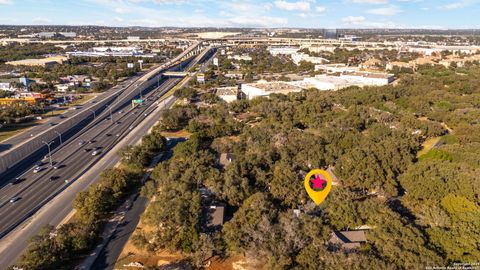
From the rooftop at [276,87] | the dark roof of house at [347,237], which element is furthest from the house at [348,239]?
the rooftop at [276,87]

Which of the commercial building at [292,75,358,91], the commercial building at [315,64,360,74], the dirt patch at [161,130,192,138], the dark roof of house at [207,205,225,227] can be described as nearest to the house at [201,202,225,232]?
the dark roof of house at [207,205,225,227]

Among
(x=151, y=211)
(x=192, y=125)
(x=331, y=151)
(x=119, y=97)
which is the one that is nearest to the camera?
(x=151, y=211)

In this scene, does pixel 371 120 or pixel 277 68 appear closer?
pixel 371 120

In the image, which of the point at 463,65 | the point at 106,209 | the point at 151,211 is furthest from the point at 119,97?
Answer: the point at 463,65

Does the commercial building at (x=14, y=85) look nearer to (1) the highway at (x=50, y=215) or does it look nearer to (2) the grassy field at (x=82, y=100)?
(2) the grassy field at (x=82, y=100)

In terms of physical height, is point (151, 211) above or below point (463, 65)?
below

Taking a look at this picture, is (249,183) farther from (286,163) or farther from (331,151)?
(331,151)
